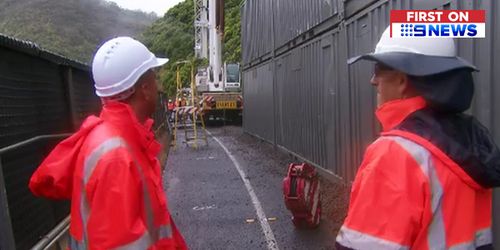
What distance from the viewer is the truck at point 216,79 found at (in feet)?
93.1

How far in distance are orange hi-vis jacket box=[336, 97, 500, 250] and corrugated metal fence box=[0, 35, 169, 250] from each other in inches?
76.6

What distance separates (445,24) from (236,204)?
4.89m

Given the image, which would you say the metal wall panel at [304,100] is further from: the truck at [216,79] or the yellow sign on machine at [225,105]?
the yellow sign on machine at [225,105]

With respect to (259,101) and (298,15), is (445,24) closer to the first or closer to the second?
(298,15)

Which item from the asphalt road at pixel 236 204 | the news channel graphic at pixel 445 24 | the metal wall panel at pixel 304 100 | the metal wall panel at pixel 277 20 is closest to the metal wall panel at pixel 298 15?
the metal wall panel at pixel 277 20

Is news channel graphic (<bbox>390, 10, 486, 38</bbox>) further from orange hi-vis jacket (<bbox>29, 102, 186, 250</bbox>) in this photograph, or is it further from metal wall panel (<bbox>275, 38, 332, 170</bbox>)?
metal wall panel (<bbox>275, 38, 332, 170</bbox>)

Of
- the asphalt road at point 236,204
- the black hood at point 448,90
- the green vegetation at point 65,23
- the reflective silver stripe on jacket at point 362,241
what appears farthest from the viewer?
the green vegetation at point 65,23

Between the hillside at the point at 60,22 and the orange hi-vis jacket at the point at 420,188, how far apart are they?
997cm

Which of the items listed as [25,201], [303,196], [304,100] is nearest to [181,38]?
[304,100]

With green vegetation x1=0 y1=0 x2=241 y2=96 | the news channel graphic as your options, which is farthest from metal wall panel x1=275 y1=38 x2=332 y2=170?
the news channel graphic

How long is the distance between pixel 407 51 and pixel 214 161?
499 inches

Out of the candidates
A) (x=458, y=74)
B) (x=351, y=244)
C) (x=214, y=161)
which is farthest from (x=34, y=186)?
(x=214, y=161)

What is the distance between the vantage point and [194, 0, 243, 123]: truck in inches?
1117

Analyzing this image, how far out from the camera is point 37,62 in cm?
479
